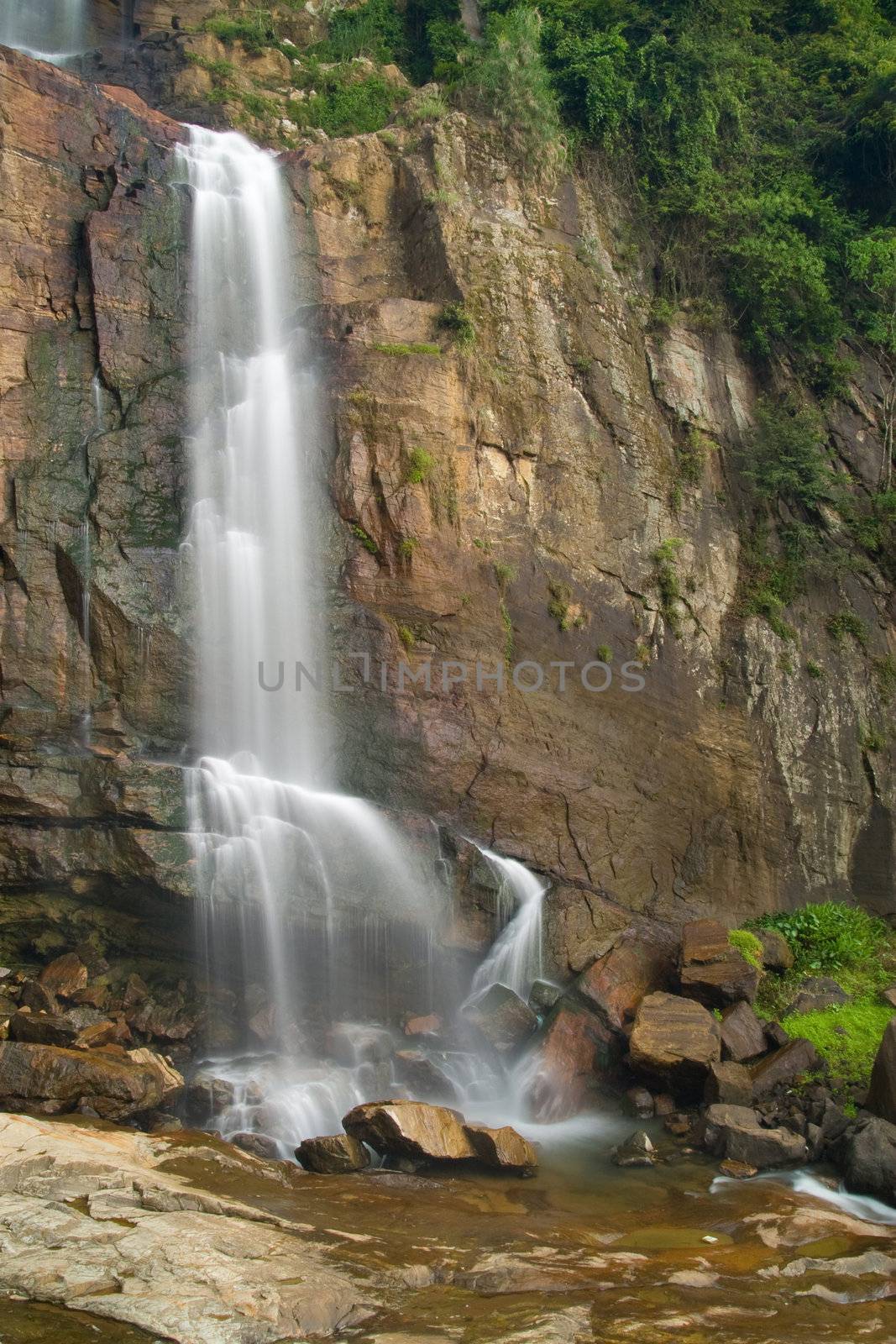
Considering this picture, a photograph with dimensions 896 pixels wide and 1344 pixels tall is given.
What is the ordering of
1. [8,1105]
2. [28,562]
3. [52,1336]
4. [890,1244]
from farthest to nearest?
[28,562] → [8,1105] → [890,1244] → [52,1336]

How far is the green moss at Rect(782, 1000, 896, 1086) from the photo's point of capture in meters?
11.9

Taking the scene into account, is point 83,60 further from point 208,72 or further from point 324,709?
point 324,709

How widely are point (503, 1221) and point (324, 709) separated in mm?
7716

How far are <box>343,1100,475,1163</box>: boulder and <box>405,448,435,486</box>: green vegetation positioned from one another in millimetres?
8924

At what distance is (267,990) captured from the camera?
12.2m

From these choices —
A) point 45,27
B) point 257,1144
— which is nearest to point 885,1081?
point 257,1144

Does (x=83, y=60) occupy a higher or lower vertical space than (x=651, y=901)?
higher

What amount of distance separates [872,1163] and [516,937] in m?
5.09

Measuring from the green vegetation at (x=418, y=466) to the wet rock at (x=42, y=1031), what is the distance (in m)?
8.71

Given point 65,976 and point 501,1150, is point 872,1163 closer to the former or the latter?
point 501,1150

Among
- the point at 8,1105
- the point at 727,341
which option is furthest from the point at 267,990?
the point at 727,341

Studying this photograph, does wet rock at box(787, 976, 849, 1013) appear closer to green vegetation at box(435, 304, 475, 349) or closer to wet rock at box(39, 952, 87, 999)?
wet rock at box(39, 952, 87, 999)

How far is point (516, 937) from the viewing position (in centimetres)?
1339

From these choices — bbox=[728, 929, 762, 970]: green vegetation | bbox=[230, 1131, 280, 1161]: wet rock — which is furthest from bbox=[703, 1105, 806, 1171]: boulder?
bbox=[230, 1131, 280, 1161]: wet rock
